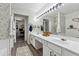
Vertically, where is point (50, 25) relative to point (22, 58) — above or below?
above

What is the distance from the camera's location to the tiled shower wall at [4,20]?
4.36 ft

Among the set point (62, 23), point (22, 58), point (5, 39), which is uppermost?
point (62, 23)

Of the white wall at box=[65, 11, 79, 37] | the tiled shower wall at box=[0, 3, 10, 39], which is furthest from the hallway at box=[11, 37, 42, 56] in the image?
the tiled shower wall at box=[0, 3, 10, 39]

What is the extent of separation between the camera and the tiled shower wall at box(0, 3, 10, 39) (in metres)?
1.33

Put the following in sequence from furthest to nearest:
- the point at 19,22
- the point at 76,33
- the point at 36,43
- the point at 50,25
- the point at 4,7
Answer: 1. the point at 19,22
2. the point at 36,43
3. the point at 50,25
4. the point at 76,33
5. the point at 4,7

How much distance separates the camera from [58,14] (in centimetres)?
240

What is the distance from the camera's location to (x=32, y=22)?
16.8 ft

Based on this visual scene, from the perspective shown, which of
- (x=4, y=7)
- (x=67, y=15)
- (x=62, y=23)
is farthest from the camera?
(x=62, y=23)

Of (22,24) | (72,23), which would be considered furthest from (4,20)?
(22,24)

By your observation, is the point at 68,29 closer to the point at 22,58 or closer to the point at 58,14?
the point at 58,14

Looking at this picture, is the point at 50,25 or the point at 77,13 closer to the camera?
the point at 77,13

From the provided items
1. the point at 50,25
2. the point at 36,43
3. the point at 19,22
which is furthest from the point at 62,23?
the point at 19,22

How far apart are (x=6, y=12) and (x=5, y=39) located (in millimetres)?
491

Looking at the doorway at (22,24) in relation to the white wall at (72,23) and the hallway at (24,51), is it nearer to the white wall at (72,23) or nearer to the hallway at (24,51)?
the hallway at (24,51)
